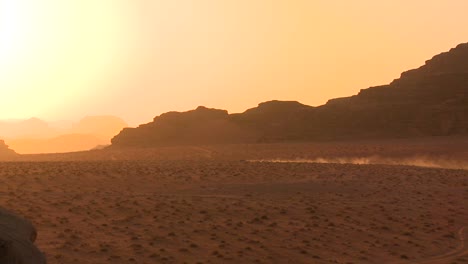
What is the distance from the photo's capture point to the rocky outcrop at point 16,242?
290 inches

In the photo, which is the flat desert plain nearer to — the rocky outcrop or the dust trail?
the rocky outcrop

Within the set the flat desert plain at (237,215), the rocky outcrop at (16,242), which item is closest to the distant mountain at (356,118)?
the flat desert plain at (237,215)

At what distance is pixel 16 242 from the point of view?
26.3 ft

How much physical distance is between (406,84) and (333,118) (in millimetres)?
14944

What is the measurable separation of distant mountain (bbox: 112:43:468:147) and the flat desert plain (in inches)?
1903

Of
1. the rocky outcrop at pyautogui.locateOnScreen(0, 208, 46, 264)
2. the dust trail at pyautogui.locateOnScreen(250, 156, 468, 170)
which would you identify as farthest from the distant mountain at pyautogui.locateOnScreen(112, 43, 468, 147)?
the rocky outcrop at pyautogui.locateOnScreen(0, 208, 46, 264)

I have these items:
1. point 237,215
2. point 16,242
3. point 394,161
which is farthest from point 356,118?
point 16,242

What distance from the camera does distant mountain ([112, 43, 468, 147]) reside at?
254ft

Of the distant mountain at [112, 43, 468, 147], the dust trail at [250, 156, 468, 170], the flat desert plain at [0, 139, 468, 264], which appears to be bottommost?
the flat desert plain at [0, 139, 468, 264]

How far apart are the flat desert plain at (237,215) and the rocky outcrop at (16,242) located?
179 inches

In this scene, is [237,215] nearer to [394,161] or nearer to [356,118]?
[394,161]

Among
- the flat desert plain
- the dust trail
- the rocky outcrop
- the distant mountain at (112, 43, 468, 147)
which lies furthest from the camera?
the distant mountain at (112, 43, 468, 147)

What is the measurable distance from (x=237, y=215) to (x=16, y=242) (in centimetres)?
1179

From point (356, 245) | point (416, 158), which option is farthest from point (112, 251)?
point (416, 158)
